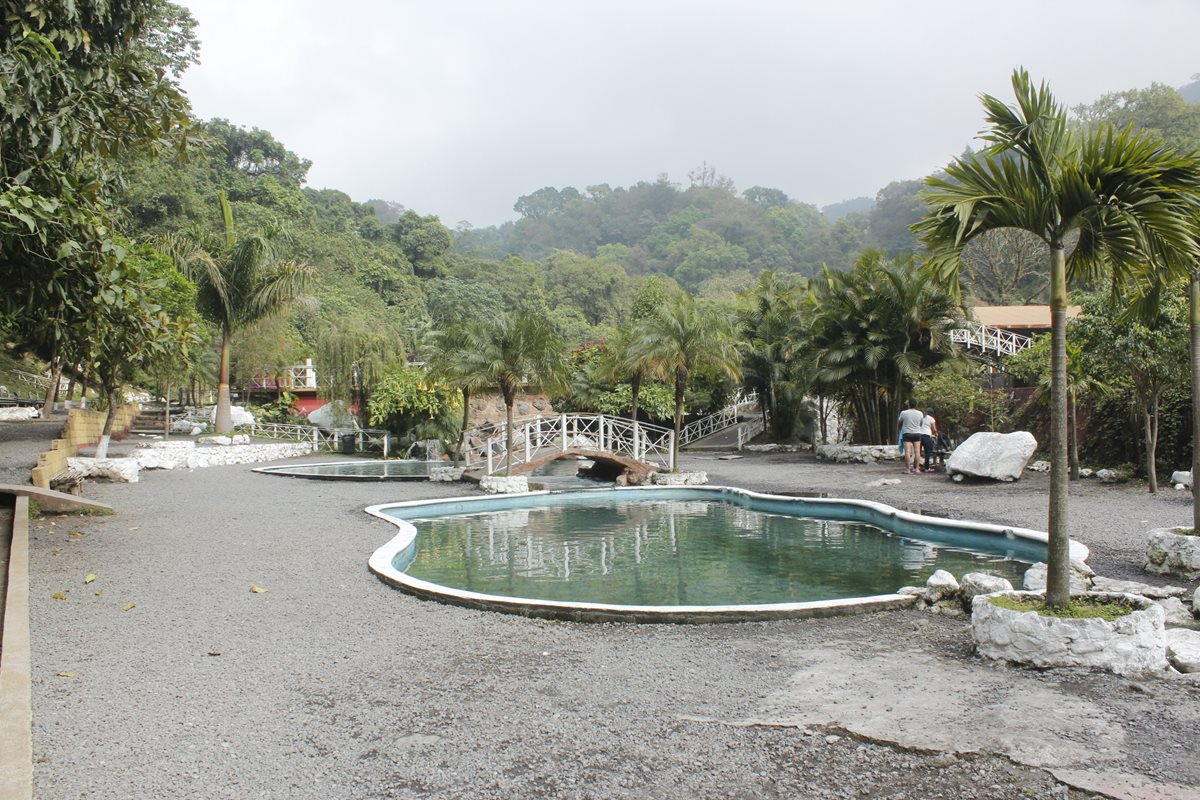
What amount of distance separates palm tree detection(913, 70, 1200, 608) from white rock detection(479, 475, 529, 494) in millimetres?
13637

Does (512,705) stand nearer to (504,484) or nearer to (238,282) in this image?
(504,484)

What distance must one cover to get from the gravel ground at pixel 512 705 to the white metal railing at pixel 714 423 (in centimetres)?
2869

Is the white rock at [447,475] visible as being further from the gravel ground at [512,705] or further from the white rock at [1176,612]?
the white rock at [1176,612]

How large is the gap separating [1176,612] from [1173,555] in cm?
198

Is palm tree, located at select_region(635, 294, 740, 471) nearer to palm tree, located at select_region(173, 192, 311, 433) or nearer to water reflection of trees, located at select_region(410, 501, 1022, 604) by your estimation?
water reflection of trees, located at select_region(410, 501, 1022, 604)

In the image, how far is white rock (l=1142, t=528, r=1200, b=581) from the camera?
7.59 meters

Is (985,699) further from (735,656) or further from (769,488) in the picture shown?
(769,488)

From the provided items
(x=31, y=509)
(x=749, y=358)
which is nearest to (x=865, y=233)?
(x=749, y=358)

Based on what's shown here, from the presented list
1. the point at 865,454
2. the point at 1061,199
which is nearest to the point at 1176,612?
the point at 1061,199

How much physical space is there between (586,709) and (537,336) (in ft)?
47.0

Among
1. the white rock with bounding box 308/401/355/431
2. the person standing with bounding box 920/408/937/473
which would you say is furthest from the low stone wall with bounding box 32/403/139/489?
the person standing with bounding box 920/408/937/473

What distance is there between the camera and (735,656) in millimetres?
5477

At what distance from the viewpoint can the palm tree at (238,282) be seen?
2631 centimetres

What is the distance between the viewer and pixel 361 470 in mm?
24969
